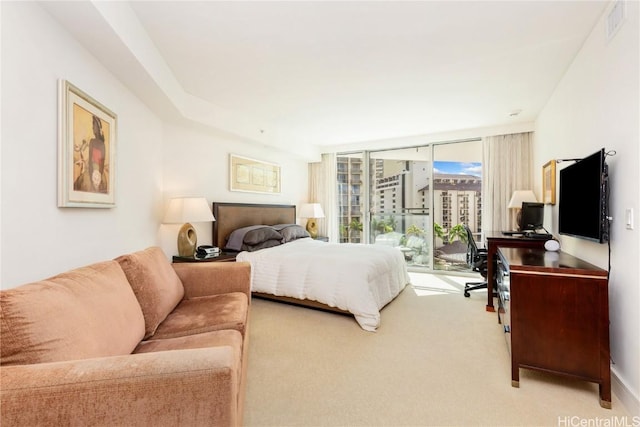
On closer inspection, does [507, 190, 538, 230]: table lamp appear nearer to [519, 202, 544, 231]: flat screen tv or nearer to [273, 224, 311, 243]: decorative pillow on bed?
[519, 202, 544, 231]: flat screen tv

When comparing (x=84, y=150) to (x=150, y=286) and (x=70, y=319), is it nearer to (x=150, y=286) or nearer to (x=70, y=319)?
A: (x=150, y=286)

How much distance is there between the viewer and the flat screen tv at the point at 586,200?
1840 mm

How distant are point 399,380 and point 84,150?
8.60 ft

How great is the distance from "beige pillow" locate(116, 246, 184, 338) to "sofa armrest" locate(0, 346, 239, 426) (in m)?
0.80

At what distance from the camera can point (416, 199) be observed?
5.44 metres

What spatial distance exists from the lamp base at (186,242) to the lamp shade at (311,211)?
2.47 m

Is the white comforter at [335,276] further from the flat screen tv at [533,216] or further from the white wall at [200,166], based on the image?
the flat screen tv at [533,216]

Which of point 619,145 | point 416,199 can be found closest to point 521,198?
point 416,199

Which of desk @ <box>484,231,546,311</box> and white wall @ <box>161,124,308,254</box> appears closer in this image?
desk @ <box>484,231,546,311</box>

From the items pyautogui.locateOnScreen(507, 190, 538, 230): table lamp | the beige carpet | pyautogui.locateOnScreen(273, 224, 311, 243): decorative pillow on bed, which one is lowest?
the beige carpet

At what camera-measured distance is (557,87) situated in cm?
308

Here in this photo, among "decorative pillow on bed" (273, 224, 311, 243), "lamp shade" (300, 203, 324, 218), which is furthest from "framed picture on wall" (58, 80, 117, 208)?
"lamp shade" (300, 203, 324, 218)

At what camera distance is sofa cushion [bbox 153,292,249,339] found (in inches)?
66.8

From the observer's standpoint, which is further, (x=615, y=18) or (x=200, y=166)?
(x=200, y=166)
